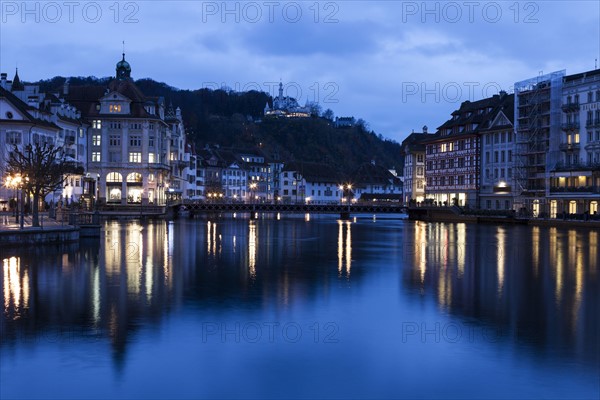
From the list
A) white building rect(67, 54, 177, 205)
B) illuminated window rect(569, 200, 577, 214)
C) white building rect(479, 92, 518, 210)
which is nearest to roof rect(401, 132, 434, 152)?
white building rect(479, 92, 518, 210)

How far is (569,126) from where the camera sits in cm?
9138

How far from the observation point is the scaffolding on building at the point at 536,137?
309ft

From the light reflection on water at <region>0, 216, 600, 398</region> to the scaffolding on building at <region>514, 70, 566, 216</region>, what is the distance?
55.6 m

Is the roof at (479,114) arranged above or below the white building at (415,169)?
above

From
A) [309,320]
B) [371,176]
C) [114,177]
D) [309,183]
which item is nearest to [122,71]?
[114,177]

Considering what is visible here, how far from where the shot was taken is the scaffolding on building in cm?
9412

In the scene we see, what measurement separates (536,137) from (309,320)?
80.8 metres

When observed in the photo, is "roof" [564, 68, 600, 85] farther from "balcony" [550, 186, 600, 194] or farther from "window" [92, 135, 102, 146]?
"window" [92, 135, 102, 146]

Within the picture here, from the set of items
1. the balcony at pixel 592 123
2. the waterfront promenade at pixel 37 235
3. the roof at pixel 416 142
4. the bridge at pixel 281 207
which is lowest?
the waterfront promenade at pixel 37 235

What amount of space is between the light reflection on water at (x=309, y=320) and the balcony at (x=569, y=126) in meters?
52.7

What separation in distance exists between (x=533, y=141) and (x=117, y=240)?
202 feet

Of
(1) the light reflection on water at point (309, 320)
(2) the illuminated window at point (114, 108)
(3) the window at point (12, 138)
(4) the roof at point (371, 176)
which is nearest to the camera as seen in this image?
(1) the light reflection on water at point (309, 320)

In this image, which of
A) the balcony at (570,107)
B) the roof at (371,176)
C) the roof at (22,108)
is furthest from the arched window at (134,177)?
the roof at (371,176)

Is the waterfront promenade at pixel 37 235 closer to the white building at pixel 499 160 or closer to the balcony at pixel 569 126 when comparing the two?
the balcony at pixel 569 126
